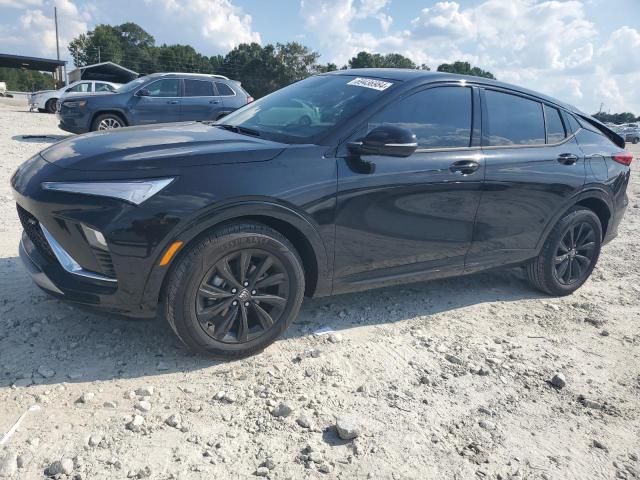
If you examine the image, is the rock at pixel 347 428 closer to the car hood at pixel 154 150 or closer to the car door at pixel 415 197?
the car door at pixel 415 197

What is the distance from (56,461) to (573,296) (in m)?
4.29

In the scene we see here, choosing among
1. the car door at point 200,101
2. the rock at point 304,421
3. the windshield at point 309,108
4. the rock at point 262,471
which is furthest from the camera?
the car door at point 200,101

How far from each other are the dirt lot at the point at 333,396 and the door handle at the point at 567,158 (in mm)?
1303

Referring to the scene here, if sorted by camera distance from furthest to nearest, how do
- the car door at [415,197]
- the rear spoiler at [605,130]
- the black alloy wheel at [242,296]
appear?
the rear spoiler at [605,130], the car door at [415,197], the black alloy wheel at [242,296]

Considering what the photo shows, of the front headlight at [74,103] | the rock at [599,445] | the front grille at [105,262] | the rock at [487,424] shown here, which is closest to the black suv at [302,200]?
the front grille at [105,262]

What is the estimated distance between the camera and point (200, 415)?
258 cm

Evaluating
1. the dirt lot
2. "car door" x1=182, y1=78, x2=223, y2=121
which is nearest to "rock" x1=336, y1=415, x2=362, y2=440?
the dirt lot

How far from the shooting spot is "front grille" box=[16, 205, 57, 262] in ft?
9.16

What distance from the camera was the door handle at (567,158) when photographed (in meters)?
4.27

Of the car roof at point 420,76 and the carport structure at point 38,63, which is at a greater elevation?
the carport structure at point 38,63

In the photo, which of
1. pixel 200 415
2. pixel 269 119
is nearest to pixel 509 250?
pixel 269 119

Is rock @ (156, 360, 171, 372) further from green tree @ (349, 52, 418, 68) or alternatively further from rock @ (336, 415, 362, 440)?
green tree @ (349, 52, 418, 68)

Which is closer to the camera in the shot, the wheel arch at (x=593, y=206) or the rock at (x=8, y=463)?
the rock at (x=8, y=463)

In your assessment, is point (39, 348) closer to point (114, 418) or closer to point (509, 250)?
point (114, 418)
